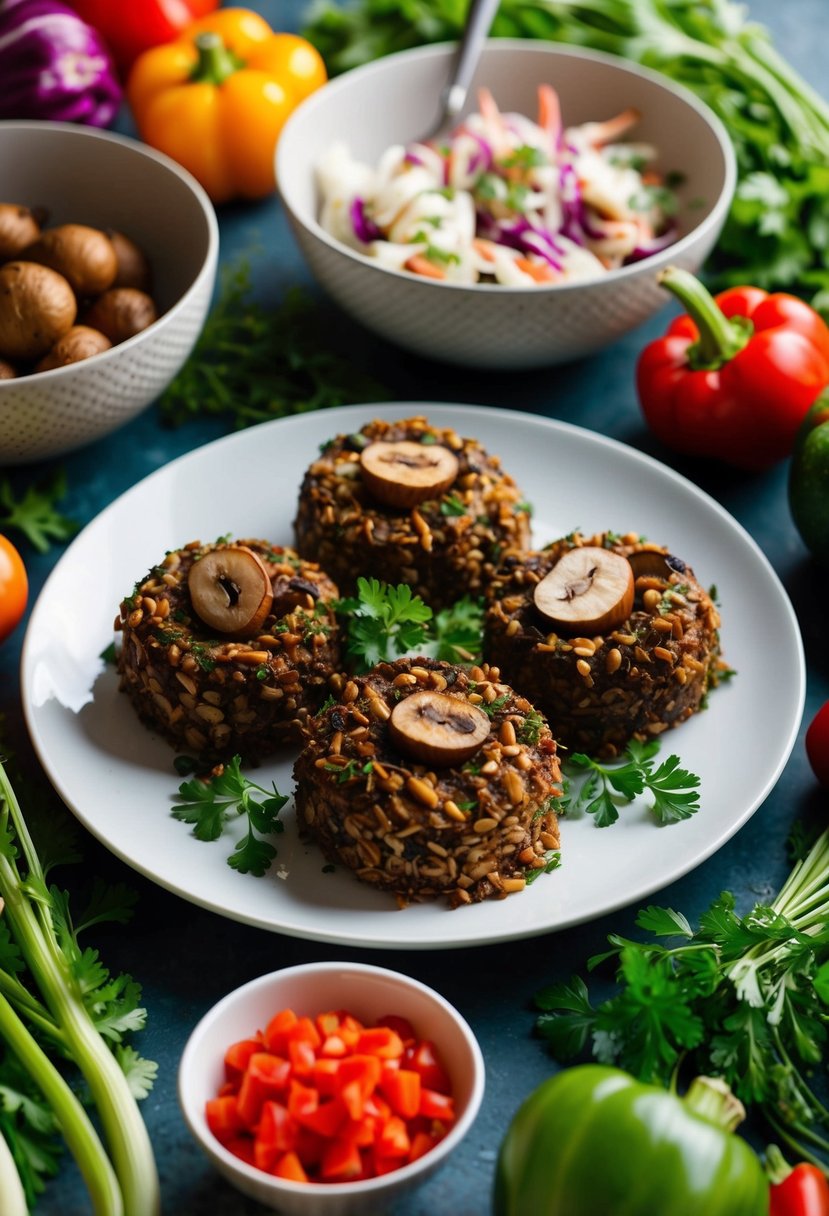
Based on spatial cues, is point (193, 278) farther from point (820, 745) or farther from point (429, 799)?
point (820, 745)

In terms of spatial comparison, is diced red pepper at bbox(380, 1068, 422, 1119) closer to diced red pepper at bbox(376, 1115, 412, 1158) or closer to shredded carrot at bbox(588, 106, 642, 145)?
diced red pepper at bbox(376, 1115, 412, 1158)

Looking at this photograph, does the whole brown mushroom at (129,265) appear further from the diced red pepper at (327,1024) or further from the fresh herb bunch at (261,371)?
the diced red pepper at (327,1024)

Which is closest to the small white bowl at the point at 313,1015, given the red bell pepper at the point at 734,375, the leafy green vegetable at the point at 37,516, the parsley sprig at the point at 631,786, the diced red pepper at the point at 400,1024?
the diced red pepper at the point at 400,1024

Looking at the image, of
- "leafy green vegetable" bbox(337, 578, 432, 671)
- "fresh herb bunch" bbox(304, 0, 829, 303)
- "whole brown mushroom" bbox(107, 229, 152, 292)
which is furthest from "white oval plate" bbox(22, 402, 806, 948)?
"fresh herb bunch" bbox(304, 0, 829, 303)

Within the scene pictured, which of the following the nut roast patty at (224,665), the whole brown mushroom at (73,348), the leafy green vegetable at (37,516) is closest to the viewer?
the nut roast patty at (224,665)

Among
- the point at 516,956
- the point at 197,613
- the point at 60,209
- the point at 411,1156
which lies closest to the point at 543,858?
the point at 516,956

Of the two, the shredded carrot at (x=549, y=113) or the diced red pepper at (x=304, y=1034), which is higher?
the shredded carrot at (x=549, y=113)

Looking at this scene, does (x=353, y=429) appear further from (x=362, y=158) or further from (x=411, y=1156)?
(x=411, y=1156)
